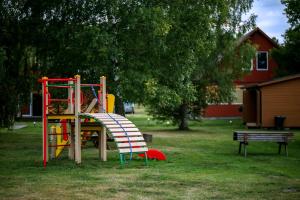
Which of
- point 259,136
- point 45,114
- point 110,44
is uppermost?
point 110,44

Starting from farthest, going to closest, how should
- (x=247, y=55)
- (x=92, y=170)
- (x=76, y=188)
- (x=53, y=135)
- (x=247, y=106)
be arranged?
(x=247, y=106)
(x=247, y=55)
(x=53, y=135)
(x=92, y=170)
(x=76, y=188)

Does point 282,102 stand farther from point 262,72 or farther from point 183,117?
point 262,72

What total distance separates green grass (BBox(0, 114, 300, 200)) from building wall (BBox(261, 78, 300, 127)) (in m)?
16.5

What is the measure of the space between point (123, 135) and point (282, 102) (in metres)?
22.8

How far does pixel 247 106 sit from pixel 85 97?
20.9 meters

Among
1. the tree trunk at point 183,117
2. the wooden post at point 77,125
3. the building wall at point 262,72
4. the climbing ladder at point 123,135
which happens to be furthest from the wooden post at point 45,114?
the building wall at point 262,72

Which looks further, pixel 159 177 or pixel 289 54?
pixel 289 54

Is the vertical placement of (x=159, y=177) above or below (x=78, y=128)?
below

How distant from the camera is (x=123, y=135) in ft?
45.3

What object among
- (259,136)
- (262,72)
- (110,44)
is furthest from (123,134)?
(262,72)

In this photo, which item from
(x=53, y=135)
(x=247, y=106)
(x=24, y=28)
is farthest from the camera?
(x=247, y=106)

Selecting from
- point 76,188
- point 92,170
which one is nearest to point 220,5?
point 92,170

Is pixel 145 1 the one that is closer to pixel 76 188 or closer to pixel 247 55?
pixel 76 188

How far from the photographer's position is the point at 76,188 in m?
10.3
